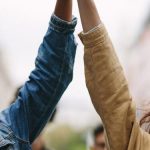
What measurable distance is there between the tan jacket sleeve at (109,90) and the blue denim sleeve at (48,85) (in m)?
0.23

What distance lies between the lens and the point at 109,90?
1.61 m

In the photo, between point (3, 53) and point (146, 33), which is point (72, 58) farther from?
point (146, 33)

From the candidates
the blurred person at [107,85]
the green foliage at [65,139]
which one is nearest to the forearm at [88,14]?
the blurred person at [107,85]

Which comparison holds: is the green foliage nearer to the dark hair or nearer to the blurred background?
the blurred background

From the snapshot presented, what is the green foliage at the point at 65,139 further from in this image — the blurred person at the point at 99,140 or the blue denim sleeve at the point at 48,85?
the blue denim sleeve at the point at 48,85

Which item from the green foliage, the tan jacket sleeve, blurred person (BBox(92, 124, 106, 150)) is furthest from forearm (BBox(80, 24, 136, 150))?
the green foliage

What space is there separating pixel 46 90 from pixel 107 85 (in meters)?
0.31

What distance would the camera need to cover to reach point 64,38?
1845mm

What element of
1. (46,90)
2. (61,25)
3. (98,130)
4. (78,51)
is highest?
(61,25)

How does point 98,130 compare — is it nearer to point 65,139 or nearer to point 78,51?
point 65,139

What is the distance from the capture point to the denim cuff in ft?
6.04

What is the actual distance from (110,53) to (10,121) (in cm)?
45

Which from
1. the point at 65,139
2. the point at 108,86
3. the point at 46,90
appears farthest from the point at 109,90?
the point at 65,139

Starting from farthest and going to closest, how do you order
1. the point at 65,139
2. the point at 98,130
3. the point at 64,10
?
the point at 65,139 → the point at 98,130 → the point at 64,10
